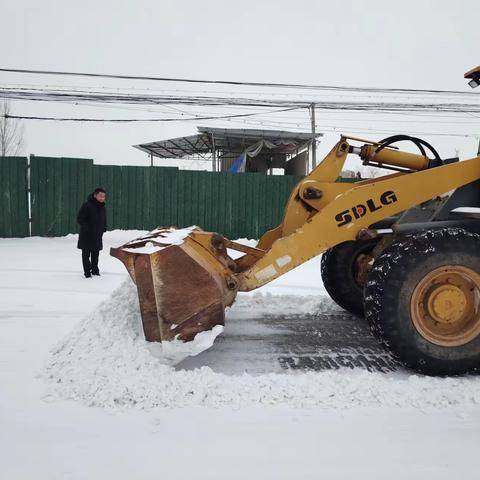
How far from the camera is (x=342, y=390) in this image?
311 cm

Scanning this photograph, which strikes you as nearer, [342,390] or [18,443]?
[18,443]

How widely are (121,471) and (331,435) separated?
1186 mm

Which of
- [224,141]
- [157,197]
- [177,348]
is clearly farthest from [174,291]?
[224,141]

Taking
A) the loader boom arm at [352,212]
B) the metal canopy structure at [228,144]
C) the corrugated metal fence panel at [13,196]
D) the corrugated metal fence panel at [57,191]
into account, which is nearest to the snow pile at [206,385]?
the loader boom arm at [352,212]

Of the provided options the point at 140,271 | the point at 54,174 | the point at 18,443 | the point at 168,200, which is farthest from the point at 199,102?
the point at 18,443

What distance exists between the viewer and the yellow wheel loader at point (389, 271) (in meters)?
3.31

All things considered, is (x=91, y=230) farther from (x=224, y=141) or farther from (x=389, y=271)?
(x=224, y=141)

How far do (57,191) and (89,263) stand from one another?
5537 millimetres

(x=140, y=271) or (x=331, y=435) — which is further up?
(x=140, y=271)

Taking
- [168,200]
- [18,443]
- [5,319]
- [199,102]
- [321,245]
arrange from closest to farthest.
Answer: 1. [18,443]
2. [321,245]
3. [5,319]
4. [168,200]
5. [199,102]

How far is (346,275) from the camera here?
504 cm

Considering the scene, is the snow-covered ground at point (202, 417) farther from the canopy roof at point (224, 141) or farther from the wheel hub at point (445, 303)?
the canopy roof at point (224, 141)

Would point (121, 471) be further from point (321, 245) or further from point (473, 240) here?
point (473, 240)

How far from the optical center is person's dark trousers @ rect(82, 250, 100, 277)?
25.7 ft
